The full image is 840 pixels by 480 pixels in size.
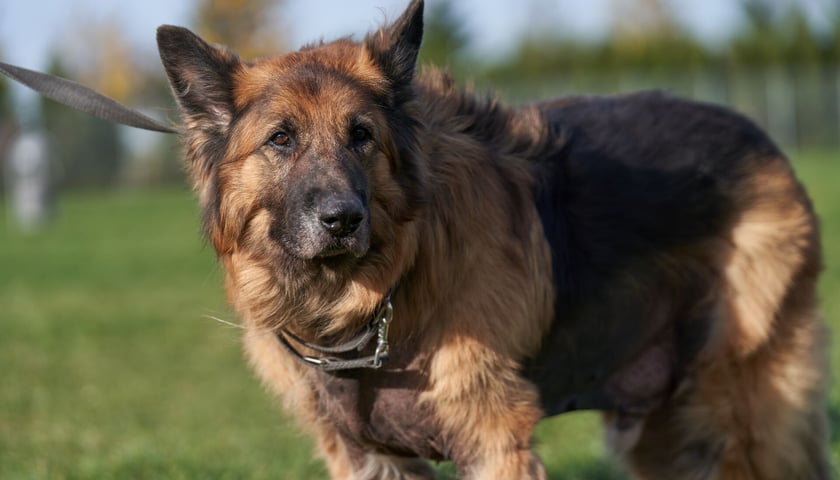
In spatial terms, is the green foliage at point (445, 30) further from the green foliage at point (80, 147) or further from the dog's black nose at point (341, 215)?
the dog's black nose at point (341, 215)

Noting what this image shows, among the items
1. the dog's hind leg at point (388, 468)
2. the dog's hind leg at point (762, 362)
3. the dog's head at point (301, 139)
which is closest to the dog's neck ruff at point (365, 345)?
the dog's head at point (301, 139)

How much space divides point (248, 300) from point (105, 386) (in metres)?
6.48

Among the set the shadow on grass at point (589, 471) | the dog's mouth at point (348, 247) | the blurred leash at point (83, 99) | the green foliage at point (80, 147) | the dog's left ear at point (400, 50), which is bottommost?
the green foliage at point (80, 147)

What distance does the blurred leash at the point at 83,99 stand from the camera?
195 inches

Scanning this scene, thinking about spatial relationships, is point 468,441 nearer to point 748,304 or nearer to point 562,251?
point 562,251

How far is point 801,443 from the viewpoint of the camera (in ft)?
16.6

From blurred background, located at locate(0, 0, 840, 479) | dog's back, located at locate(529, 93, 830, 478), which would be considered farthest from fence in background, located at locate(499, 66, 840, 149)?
dog's back, located at locate(529, 93, 830, 478)

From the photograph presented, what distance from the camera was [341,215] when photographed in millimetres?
3838

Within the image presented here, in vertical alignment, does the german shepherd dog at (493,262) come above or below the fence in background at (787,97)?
above

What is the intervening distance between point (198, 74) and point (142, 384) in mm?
6740

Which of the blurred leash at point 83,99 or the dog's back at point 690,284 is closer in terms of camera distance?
the dog's back at point 690,284

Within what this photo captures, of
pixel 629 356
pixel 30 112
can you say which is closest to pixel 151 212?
pixel 30 112

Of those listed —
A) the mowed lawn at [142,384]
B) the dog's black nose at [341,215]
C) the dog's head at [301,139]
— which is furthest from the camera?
the mowed lawn at [142,384]

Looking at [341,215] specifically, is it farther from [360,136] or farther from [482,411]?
[482,411]
